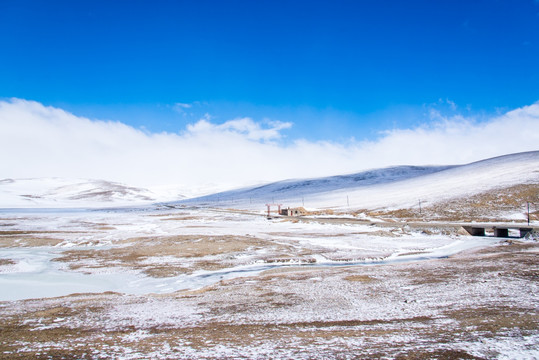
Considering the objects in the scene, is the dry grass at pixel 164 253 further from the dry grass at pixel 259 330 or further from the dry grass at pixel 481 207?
the dry grass at pixel 481 207

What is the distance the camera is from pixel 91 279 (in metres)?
23.4

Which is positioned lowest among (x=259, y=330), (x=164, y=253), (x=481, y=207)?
(x=259, y=330)

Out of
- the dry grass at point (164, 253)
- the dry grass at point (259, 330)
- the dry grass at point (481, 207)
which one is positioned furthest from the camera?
the dry grass at point (481, 207)

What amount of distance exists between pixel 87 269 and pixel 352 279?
1982cm

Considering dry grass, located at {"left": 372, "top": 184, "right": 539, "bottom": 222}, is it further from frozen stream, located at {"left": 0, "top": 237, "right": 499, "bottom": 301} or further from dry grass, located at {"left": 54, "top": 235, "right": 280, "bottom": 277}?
dry grass, located at {"left": 54, "top": 235, "right": 280, "bottom": 277}

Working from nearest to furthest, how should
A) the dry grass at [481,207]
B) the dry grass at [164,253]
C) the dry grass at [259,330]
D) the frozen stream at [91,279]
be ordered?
the dry grass at [259,330] → the frozen stream at [91,279] → the dry grass at [164,253] → the dry grass at [481,207]

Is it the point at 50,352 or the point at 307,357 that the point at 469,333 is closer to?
the point at 307,357

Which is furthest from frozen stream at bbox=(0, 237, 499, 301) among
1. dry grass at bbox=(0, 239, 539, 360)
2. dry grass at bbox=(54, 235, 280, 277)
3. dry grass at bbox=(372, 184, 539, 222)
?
dry grass at bbox=(372, 184, 539, 222)

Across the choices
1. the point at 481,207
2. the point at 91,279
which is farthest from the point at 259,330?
the point at 481,207

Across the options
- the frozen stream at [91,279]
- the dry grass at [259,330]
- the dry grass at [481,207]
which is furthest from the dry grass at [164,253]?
the dry grass at [481,207]

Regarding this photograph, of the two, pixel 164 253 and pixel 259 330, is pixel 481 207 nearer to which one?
pixel 164 253

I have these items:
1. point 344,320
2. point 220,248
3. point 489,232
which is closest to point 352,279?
point 344,320

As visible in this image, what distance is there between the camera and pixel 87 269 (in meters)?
26.4

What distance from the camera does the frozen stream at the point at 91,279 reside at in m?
20.3
